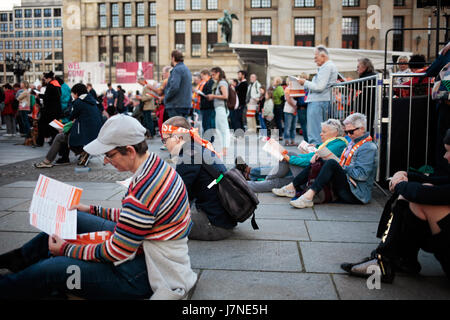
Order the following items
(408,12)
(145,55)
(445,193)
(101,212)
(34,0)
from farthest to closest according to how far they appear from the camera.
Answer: (34,0) → (145,55) → (408,12) → (101,212) → (445,193)

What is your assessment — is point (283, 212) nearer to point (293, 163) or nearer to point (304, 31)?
point (293, 163)

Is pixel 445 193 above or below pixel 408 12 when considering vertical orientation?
below

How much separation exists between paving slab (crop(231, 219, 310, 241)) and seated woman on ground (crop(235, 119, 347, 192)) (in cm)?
131

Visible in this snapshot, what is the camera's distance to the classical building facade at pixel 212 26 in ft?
147

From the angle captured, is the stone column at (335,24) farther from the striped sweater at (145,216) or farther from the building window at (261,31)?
the striped sweater at (145,216)

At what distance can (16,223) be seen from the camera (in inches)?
181

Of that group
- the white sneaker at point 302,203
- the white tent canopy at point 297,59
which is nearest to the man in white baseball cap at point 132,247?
the white sneaker at point 302,203

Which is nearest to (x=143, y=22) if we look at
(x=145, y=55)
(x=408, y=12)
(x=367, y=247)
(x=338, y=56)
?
(x=145, y=55)

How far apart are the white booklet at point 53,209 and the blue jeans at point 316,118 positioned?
595 cm

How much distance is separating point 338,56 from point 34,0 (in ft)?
448

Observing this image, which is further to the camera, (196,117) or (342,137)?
(196,117)

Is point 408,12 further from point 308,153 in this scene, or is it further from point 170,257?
point 170,257

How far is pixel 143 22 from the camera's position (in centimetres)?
5978
